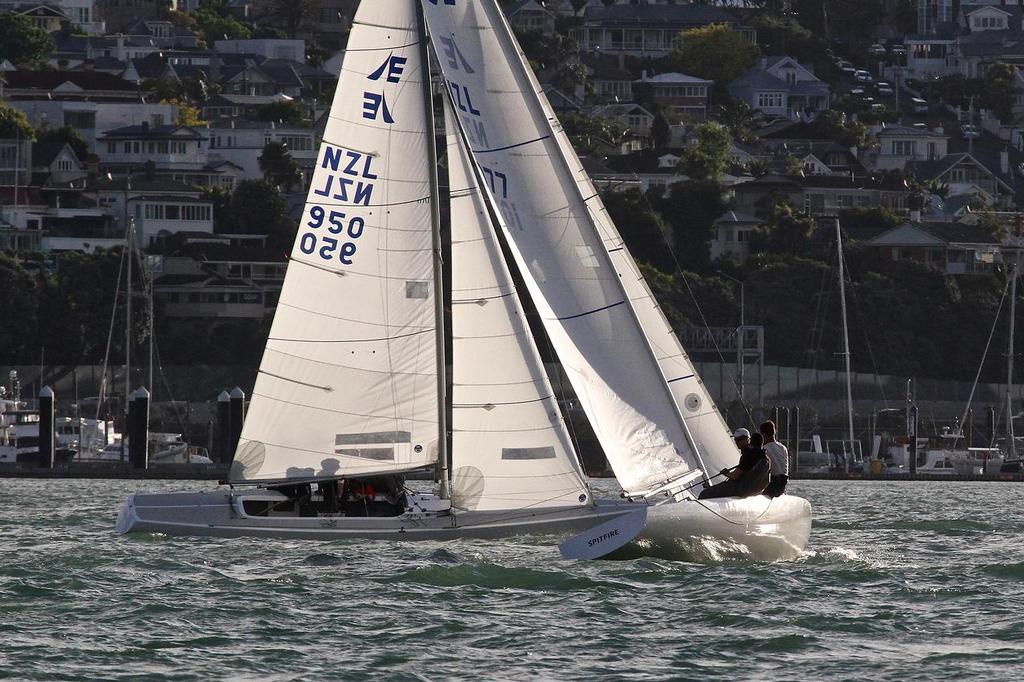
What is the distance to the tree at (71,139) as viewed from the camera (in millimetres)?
101875

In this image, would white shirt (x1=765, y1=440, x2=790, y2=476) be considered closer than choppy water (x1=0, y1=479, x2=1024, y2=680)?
No

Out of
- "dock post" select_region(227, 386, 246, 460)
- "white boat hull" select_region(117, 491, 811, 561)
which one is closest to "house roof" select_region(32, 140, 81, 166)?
"dock post" select_region(227, 386, 246, 460)

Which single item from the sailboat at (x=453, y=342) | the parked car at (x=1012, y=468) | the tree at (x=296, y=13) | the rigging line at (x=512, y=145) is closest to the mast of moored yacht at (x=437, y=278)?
the sailboat at (x=453, y=342)

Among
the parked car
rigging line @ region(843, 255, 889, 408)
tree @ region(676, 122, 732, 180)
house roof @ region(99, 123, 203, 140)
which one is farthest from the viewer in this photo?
tree @ region(676, 122, 732, 180)

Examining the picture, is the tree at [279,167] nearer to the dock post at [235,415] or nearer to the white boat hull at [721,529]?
the dock post at [235,415]

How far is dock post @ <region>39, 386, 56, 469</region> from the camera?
2073 inches

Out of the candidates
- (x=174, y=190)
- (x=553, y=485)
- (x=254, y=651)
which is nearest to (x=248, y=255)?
(x=174, y=190)

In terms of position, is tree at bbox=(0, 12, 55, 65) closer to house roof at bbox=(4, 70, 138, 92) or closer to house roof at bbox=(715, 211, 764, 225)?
house roof at bbox=(4, 70, 138, 92)

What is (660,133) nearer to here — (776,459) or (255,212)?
(255,212)

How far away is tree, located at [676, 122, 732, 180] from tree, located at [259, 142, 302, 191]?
17389 mm

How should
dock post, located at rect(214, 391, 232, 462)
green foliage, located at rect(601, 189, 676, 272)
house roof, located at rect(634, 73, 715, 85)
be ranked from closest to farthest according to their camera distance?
dock post, located at rect(214, 391, 232, 462) → green foliage, located at rect(601, 189, 676, 272) → house roof, located at rect(634, 73, 715, 85)

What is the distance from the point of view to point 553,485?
78.4 feet

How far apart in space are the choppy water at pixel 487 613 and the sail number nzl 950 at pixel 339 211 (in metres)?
3.19

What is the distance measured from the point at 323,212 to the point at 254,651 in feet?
27.3
